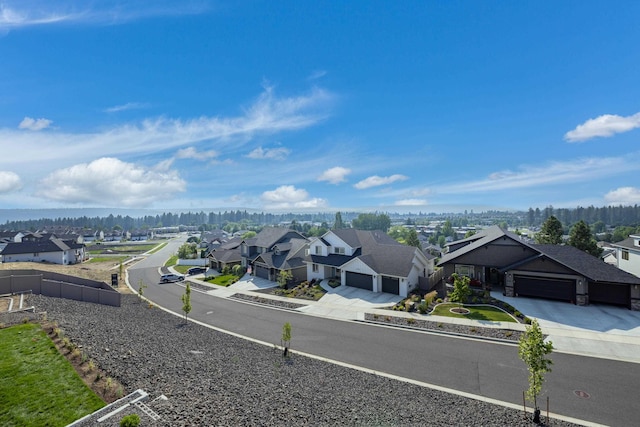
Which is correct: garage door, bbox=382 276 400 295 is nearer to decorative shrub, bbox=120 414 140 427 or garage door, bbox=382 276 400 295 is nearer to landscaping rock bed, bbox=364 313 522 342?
landscaping rock bed, bbox=364 313 522 342

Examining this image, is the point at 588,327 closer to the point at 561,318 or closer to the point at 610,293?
the point at 561,318

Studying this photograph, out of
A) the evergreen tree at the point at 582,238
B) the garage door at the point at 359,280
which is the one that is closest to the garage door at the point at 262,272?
the garage door at the point at 359,280

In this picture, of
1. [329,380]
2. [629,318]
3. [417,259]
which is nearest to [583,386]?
[329,380]

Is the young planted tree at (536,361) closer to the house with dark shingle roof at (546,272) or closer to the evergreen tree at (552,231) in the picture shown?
the house with dark shingle roof at (546,272)

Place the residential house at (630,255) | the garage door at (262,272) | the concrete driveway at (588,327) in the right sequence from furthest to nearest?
the garage door at (262,272)
the residential house at (630,255)
the concrete driveway at (588,327)

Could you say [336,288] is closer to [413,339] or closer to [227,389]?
[413,339]

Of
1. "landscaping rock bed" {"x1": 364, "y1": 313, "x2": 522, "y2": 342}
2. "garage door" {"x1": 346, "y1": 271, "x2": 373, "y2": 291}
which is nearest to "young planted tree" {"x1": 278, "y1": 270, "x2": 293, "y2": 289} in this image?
"garage door" {"x1": 346, "y1": 271, "x2": 373, "y2": 291}
